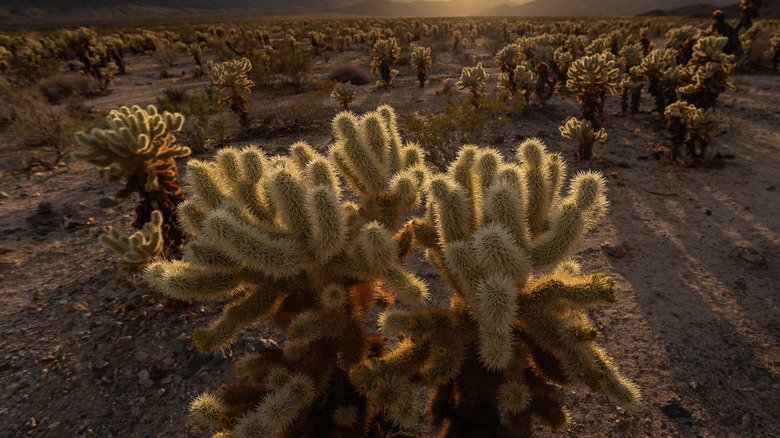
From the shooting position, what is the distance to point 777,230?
529 centimetres

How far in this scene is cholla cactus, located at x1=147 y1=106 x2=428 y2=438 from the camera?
1995 mm

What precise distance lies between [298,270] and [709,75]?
34.5 feet

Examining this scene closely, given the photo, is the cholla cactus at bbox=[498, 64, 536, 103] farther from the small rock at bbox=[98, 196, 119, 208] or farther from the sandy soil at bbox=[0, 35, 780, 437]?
the small rock at bbox=[98, 196, 119, 208]

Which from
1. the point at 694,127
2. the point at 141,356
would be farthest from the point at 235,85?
the point at 694,127

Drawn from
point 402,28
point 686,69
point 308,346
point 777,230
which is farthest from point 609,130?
point 402,28

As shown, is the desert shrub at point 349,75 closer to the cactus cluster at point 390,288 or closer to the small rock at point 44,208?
the small rock at point 44,208

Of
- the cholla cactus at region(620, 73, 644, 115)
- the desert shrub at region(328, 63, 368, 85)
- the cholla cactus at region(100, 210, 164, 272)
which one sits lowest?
the cholla cactus at region(100, 210, 164, 272)

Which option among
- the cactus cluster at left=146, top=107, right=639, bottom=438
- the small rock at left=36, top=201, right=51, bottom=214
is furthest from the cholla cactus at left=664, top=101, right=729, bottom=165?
the small rock at left=36, top=201, right=51, bottom=214

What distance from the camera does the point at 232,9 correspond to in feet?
354

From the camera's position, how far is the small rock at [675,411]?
307 centimetres

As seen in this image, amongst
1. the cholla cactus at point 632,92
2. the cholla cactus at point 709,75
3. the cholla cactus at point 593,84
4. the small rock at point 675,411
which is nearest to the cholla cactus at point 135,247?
the small rock at point 675,411

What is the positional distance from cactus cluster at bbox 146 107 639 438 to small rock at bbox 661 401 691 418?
5.89ft

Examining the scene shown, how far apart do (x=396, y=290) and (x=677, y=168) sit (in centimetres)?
845

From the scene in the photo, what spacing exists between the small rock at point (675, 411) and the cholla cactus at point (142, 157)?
5.70 m
